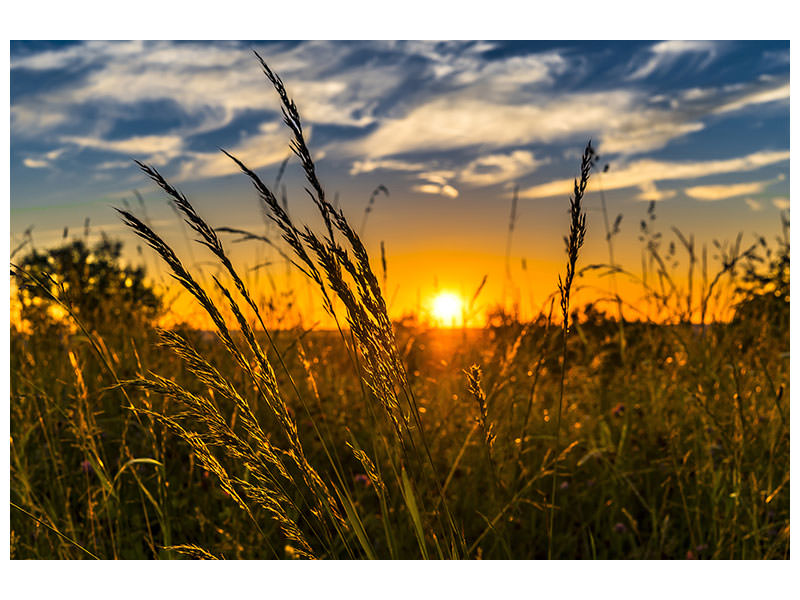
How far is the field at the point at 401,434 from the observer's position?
766mm

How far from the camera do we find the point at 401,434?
30.7 inches

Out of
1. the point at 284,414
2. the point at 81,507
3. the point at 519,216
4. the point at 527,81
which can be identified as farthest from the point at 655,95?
the point at 81,507

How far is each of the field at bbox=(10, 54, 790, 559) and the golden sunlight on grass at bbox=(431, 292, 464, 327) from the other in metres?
0.05

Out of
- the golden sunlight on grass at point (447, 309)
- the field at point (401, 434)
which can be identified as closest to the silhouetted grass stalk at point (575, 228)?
the field at point (401, 434)

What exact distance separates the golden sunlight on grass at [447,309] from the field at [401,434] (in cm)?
5

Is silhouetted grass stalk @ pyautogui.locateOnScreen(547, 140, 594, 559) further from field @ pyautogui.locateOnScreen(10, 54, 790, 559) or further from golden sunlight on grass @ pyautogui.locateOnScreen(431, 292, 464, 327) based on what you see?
golden sunlight on grass @ pyautogui.locateOnScreen(431, 292, 464, 327)

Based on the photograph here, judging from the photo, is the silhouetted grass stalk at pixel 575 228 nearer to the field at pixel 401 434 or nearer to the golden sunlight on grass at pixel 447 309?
the field at pixel 401 434

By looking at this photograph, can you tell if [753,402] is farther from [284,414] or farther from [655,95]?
[284,414]

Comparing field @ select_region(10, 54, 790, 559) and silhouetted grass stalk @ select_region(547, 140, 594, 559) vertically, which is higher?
silhouetted grass stalk @ select_region(547, 140, 594, 559)

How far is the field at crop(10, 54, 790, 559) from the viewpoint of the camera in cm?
77

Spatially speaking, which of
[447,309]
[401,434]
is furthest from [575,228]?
[447,309]

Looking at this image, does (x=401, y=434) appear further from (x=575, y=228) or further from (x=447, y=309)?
(x=447, y=309)

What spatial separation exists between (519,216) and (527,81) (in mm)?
490

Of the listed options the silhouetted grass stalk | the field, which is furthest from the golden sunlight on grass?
the silhouetted grass stalk
